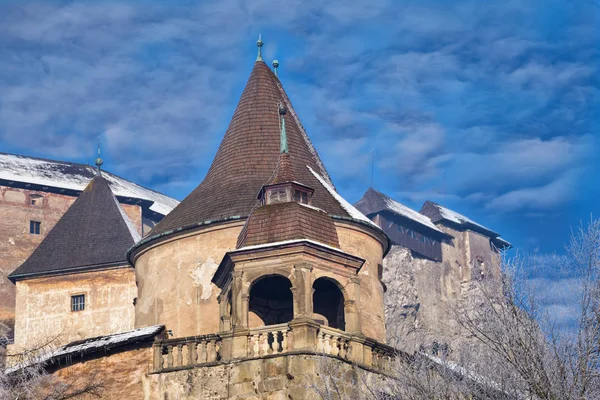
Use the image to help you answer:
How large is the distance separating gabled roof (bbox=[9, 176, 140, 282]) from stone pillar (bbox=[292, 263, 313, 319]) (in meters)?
14.5

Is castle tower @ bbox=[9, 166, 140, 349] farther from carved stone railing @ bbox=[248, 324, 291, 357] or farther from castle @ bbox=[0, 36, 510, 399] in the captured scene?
carved stone railing @ bbox=[248, 324, 291, 357]

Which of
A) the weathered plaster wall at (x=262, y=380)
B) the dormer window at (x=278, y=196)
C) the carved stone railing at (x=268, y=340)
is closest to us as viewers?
the weathered plaster wall at (x=262, y=380)

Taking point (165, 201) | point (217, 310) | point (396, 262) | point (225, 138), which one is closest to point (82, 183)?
point (165, 201)

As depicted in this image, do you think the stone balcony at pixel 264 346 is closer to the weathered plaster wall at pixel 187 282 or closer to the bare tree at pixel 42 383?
the bare tree at pixel 42 383

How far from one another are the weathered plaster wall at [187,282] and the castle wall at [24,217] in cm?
2904

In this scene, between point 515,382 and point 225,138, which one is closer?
point 515,382

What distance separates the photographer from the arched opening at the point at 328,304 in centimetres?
2603

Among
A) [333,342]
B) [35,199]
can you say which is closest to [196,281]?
[333,342]

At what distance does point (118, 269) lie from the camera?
37.7 metres

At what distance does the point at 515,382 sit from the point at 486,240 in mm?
65445

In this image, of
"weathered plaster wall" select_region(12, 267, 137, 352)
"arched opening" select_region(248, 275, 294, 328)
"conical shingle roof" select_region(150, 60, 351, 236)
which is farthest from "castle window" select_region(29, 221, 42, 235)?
"arched opening" select_region(248, 275, 294, 328)

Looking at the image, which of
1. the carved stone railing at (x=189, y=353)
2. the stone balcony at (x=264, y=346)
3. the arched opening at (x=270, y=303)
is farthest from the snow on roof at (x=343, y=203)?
the carved stone railing at (x=189, y=353)

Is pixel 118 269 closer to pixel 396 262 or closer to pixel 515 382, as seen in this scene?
pixel 515 382

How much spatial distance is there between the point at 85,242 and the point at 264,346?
652 inches
